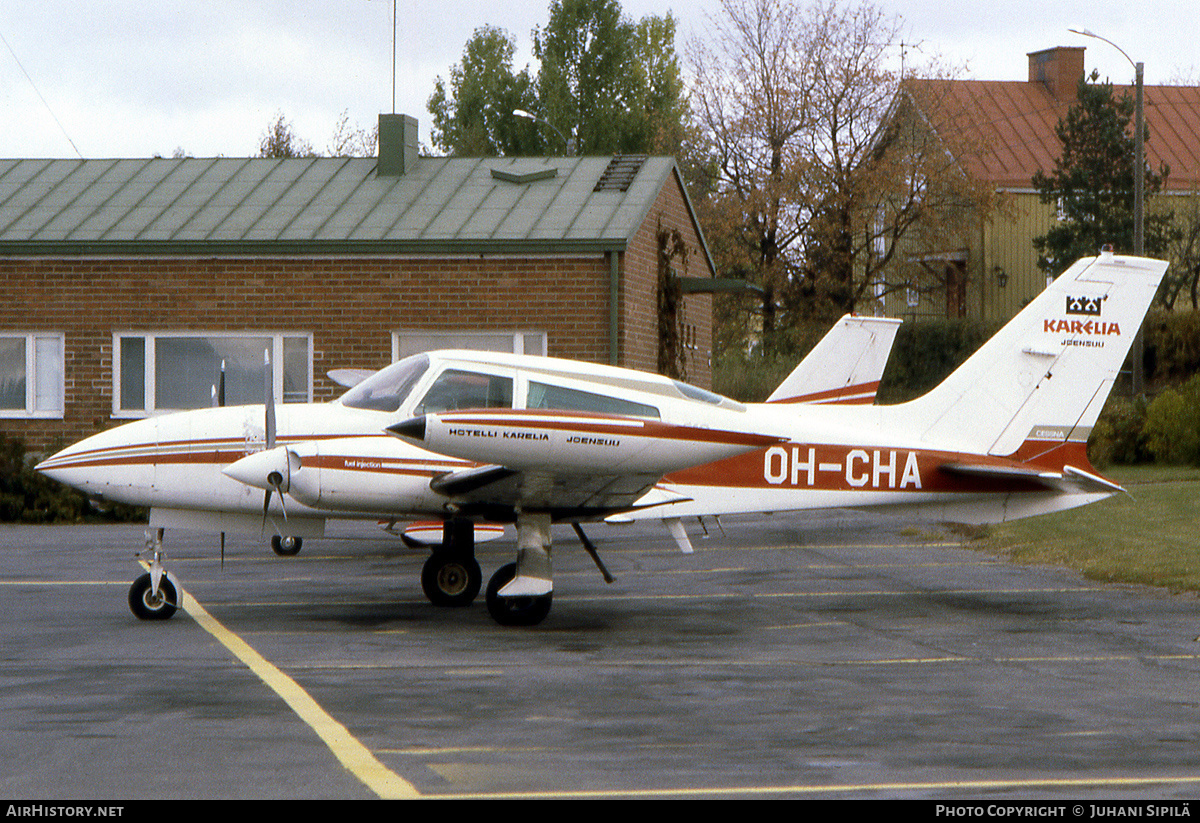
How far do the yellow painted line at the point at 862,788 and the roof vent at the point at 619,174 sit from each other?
17.0 meters

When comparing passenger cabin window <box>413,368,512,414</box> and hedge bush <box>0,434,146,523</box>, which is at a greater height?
passenger cabin window <box>413,368,512,414</box>

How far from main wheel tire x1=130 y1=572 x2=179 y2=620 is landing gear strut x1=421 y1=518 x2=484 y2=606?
218cm

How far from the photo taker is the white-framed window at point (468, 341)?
20406 millimetres

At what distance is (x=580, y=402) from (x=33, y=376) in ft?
44.4

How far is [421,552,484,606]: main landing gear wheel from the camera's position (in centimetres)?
1207

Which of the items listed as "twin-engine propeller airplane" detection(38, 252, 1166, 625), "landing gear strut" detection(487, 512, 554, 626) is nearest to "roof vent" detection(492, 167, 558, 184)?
"twin-engine propeller airplane" detection(38, 252, 1166, 625)

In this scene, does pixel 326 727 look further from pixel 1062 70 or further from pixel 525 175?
pixel 1062 70

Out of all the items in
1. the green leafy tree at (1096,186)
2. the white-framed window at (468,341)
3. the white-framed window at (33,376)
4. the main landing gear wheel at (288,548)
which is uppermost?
the green leafy tree at (1096,186)

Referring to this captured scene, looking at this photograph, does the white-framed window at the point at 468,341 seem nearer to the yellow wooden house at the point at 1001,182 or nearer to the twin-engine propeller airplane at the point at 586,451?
the twin-engine propeller airplane at the point at 586,451

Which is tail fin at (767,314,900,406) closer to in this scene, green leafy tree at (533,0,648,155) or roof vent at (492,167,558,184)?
roof vent at (492,167,558,184)

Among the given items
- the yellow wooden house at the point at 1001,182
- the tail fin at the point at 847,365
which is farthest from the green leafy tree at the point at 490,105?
the tail fin at the point at 847,365

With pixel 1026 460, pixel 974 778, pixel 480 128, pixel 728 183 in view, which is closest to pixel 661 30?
pixel 480 128

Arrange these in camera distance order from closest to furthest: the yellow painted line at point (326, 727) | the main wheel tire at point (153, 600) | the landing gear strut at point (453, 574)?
the yellow painted line at point (326, 727) → the main wheel tire at point (153, 600) → the landing gear strut at point (453, 574)

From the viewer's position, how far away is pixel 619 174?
2281 cm
